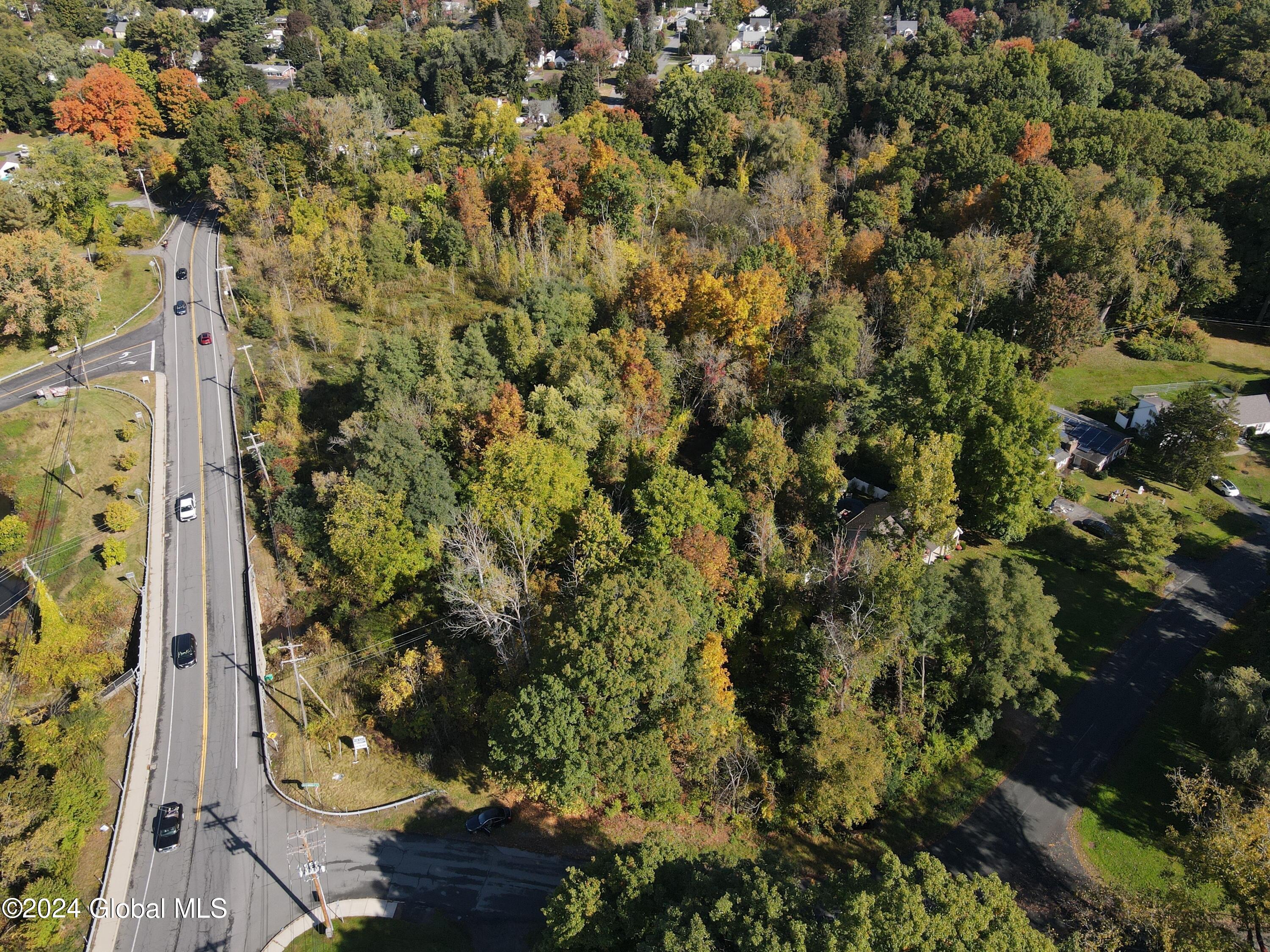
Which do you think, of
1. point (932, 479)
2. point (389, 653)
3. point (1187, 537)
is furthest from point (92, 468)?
point (1187, 537)

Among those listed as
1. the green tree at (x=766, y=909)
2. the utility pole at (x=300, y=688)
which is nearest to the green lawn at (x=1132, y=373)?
the green tree at (x=766, y=909)

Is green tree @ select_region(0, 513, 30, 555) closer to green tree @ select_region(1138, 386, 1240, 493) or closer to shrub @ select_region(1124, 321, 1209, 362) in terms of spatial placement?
green tree @ select_region(1138, 386, 1240, 493)

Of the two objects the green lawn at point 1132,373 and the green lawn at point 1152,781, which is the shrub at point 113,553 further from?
the green lawn at point 1132,373

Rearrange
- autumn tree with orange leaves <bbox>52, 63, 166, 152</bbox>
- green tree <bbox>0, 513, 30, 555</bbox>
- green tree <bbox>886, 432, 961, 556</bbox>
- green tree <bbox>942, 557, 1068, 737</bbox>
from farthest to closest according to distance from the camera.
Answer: autumn tree with orange leaves <bbox>52, 63, 166, 152</bbox> → green tree <bbox>0, 513, 30, 555</bbox> → green tree <bbox>886, 432, 961, 556</bbox> → green tree <bbox>942, 557, 1068, 737</bbox>

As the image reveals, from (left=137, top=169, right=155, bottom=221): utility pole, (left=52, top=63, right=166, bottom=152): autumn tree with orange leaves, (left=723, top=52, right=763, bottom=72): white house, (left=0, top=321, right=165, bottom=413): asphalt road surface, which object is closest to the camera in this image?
(left=0, top=321, right=165, bottom=413): asphalt road surface

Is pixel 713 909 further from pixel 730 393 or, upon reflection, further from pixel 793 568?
pixel 730 393

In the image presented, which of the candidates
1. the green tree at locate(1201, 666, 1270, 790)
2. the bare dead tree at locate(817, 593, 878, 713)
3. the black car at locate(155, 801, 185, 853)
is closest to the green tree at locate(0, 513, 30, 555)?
the black car at locate(155, 801, 185, 853)
